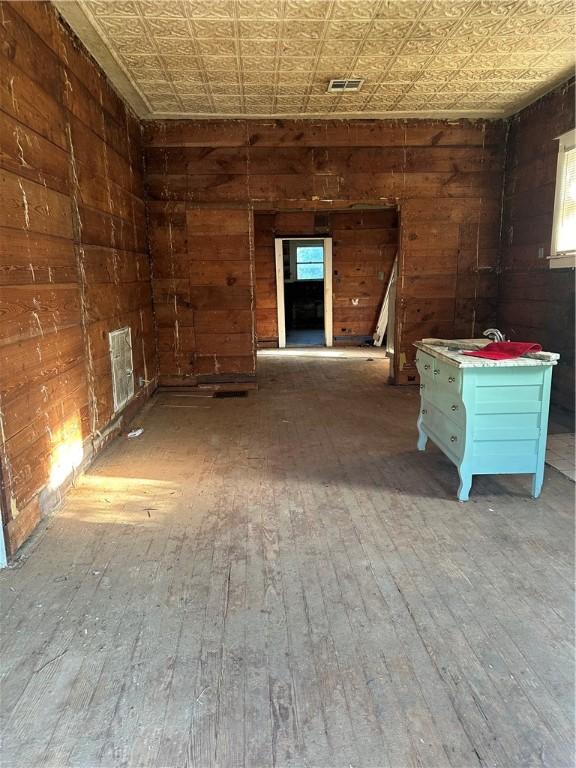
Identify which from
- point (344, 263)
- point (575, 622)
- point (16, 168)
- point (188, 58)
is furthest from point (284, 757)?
point (344, 263)

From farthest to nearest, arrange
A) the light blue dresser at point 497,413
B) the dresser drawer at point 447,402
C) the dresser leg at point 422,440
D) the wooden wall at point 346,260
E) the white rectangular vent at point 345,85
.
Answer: the wooden wall at point 346,260 < the white rectangular vent at point 345,85 < the dresser leg at point 422,440 < the dresser drawer at point 447,402 < the light blue dresser at point 497,413

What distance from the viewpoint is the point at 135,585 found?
2.03 meters

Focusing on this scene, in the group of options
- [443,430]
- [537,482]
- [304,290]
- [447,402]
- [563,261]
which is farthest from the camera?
[304,290]

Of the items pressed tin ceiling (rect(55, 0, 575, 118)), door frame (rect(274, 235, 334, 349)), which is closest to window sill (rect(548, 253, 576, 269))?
pressed tin ceiling (rect(55, 0, 575, 118))

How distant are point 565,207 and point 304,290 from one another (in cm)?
794

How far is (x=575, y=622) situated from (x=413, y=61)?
397 cm

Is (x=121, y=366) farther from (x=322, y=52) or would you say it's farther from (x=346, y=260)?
(x=346, y=260)

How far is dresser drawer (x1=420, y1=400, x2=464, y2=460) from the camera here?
2.79m

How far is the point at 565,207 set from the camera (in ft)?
14.1

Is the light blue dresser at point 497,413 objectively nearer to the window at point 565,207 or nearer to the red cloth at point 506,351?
the red cloth at point 506,351

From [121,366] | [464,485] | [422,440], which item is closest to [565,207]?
[422,440]

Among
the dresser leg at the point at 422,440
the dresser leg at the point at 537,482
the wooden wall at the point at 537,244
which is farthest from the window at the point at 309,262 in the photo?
the dresser leg at the point at 537,482

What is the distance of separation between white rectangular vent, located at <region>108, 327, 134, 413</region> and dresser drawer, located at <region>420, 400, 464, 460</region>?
2471 mm

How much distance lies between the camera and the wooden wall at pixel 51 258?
2.27 metres
